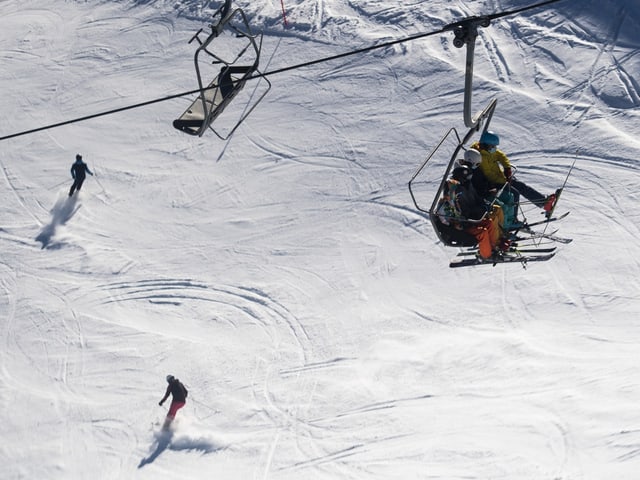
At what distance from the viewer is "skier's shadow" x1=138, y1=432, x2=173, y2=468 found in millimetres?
16070

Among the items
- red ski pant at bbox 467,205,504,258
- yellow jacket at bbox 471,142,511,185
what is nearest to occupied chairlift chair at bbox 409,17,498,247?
red ski pant at bbox 467,205,504,258

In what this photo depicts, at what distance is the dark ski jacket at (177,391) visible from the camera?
15999mm

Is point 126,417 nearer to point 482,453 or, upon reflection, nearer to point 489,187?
point 482,453

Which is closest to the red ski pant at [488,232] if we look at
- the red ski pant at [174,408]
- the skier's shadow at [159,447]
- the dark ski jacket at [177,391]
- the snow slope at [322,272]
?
the snow slope at [322,272]

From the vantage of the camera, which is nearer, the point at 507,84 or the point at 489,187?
the point at 489,187

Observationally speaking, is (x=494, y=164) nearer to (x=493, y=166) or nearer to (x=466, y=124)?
(x=493, y=166)

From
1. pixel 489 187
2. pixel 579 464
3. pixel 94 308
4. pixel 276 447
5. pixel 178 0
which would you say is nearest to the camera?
pixel 489 187

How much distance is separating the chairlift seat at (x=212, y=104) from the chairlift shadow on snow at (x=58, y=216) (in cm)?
744

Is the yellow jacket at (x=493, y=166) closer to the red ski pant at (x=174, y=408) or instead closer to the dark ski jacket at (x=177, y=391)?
the dark ski jacket at (x=177, y=391)

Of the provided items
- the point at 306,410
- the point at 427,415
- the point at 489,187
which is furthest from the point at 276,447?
the point at 489,187

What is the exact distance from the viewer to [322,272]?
18.2m

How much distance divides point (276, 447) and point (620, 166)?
761 cm

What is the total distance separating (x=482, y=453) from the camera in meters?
15.1

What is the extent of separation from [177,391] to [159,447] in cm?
91
